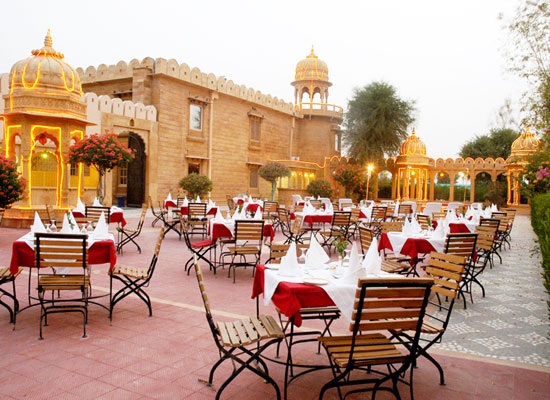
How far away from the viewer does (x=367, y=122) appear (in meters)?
29.4

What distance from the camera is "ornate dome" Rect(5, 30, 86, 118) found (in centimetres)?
1311

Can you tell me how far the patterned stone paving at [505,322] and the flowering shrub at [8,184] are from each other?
1021cm

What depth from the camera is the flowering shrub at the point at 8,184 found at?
34.1ft

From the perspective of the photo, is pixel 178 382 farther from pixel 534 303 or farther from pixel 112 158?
pixel 112 158

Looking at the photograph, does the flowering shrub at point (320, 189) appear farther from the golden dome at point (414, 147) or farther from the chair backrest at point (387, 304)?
the chair backrest at point (387, 304)

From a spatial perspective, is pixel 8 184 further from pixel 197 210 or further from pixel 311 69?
pixel 311 69

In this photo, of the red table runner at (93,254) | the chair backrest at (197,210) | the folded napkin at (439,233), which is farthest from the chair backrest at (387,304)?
the chair backrest at (197,210)

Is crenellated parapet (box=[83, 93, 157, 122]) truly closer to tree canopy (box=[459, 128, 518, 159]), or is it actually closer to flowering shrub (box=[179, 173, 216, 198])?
flowering shrub (box=[179, 173, 216, 198])

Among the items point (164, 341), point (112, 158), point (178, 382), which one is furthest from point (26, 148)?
point (178, 382)

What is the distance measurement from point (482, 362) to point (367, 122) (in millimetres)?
26728

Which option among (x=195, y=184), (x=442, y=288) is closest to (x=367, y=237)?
(x=442, y=288)

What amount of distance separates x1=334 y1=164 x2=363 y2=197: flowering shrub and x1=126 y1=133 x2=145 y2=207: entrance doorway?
39.8 ft

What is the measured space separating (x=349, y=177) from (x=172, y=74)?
12192 mm

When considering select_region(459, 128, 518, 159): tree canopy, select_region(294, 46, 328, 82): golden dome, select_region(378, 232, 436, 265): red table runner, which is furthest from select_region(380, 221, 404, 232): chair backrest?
select_region(459, 128, 518, 159): tree canopy
